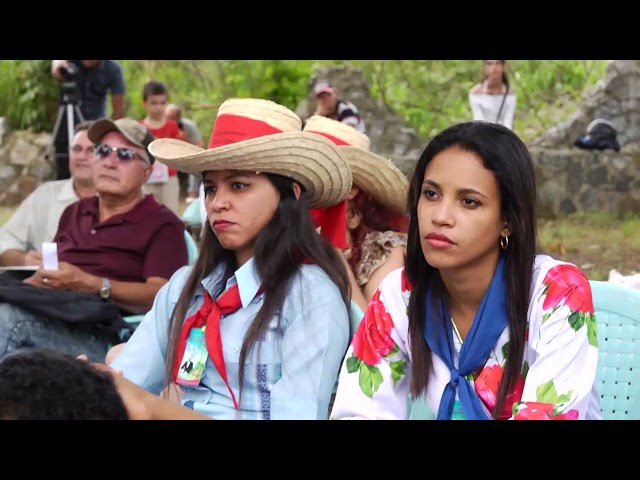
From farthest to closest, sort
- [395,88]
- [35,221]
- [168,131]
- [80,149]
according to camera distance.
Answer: [395,88]
[168,131]
[80,149]
[35,221]

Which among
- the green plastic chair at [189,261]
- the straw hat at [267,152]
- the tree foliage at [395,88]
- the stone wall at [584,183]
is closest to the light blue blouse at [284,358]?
the straw hat at [267,152]

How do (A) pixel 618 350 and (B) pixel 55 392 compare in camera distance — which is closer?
(B) pixel 55 392

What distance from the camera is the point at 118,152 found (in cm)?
472

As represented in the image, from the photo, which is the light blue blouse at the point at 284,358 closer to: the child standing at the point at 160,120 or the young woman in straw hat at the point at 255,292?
the young woman in straw hat at the point at 255,292

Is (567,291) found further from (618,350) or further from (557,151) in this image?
(557,151)

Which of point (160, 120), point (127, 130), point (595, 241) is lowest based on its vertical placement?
point (595, 241)

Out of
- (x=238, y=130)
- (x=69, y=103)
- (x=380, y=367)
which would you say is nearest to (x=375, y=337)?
(x=380, y=367)

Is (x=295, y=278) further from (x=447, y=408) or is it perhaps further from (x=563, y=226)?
(x=563, y=226)

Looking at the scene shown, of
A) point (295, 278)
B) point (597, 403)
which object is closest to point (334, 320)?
point (295, 278)

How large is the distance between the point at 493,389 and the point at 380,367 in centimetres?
29

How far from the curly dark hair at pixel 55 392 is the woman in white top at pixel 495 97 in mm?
→ 8924

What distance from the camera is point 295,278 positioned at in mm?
3115

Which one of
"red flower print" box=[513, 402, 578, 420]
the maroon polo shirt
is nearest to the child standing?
the maroon polo shirt

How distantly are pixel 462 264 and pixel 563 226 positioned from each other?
8.58m
